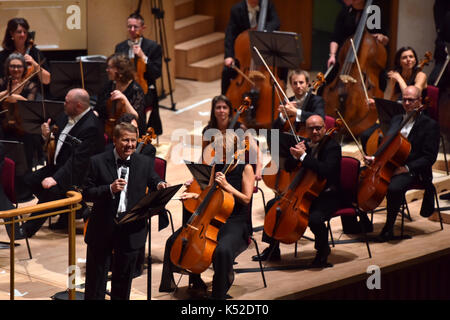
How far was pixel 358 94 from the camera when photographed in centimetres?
673

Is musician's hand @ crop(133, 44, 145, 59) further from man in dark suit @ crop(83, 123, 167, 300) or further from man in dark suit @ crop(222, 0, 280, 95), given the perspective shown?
man in dark suit @ crop(83, 123, 167, 300)

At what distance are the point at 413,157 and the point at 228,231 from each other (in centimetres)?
149

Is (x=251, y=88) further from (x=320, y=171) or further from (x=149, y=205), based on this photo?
(x=149, y=205)

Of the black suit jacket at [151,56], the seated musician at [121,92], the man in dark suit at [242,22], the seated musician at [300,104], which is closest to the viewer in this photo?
the seated musician at [300,104]

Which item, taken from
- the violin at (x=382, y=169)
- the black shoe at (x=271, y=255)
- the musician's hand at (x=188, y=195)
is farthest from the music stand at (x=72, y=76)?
the violin at (x=382, y=169)

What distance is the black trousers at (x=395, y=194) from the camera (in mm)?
5559

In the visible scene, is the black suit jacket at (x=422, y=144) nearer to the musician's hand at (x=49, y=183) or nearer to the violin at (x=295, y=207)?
the violin at (x=295, y=207)

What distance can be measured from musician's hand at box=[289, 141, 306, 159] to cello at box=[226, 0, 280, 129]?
1714 mm

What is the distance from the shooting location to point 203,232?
4.68 metres

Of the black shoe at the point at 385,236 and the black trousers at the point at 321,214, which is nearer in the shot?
the black trousers at the point at 321,214

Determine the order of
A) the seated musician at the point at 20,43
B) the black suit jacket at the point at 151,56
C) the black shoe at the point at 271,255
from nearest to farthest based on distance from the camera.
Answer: the black shoe at the point at 271,255
the seated musician at the point at 20,43
the black suit jacket at the point at 151,56

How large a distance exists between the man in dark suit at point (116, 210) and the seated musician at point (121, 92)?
1408 mm

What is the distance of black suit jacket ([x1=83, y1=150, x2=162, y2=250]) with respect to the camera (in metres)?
4.51
